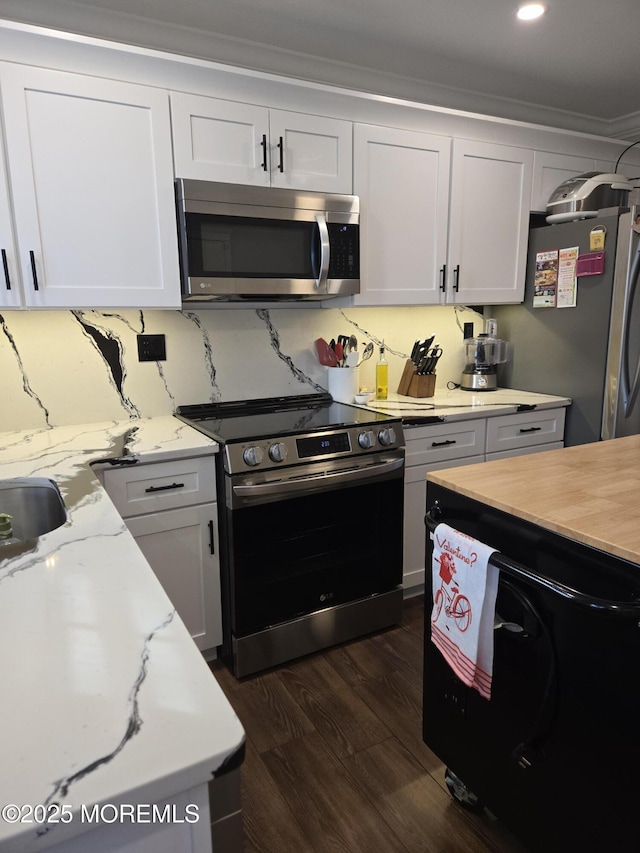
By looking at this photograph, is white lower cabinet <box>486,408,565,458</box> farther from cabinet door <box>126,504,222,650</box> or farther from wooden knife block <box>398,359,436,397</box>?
cabinet door <box>126,504,222,650</box>

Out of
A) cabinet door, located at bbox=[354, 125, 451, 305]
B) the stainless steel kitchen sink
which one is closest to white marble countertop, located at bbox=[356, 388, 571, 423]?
cabinet door, located at bbox=[354, 125, 451, 305]

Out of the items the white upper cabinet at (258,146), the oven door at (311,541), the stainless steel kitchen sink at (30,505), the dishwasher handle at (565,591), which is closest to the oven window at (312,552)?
the oven door at (311,541)

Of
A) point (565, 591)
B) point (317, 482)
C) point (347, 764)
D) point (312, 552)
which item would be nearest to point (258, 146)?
point (317, 482)

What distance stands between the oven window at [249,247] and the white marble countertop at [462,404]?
77 cm

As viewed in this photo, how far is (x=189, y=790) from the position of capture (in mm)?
614

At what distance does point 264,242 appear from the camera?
89.0 inches

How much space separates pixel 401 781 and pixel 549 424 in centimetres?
193

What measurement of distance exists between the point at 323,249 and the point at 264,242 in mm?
252

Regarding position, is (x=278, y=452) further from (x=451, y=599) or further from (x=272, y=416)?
(x=451, y=599)

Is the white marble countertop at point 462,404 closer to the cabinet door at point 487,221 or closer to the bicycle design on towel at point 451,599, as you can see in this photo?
the cabinet door at point 487,221

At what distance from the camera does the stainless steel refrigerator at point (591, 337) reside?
2.63 metres

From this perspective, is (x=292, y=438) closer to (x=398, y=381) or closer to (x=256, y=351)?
(x=256, y=351)

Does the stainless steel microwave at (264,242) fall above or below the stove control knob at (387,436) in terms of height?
above

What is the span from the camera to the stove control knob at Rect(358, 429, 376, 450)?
2.28 m
